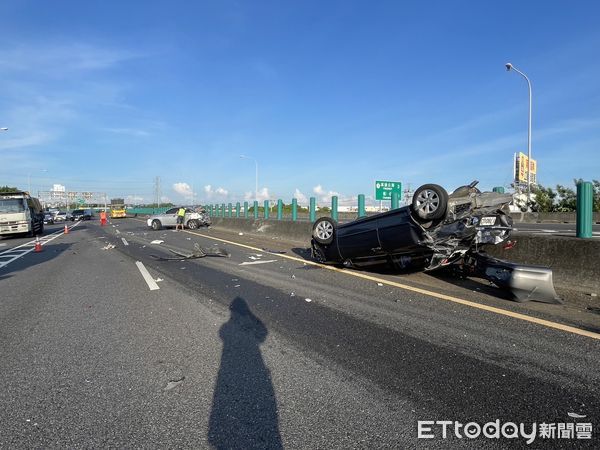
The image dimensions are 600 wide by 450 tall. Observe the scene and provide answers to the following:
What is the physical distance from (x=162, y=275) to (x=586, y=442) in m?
8.27

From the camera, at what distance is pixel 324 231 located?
977 cm

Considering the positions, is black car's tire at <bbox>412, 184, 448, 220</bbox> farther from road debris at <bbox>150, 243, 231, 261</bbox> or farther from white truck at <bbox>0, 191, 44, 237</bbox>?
white truck at <bbox>0, 191, 44, 237</bbox>

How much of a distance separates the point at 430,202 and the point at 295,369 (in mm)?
4351

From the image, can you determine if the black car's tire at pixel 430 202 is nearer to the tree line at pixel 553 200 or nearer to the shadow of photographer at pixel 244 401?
the shadow of photographer at pixel 244 401

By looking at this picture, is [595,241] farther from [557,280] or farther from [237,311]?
[237,311]

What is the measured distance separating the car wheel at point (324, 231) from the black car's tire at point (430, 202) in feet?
9.01

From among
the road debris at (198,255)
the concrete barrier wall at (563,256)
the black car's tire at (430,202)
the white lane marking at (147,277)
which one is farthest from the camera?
the road debris at (198,255)

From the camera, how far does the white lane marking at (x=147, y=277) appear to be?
7707 millimetres

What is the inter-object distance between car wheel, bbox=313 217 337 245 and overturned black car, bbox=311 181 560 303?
5.73 feet

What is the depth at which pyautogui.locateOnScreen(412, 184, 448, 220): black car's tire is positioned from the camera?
22.2ft

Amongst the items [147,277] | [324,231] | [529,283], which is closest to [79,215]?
[147,277]

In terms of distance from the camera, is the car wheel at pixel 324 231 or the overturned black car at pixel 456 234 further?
the car wheel at pixel 324 231

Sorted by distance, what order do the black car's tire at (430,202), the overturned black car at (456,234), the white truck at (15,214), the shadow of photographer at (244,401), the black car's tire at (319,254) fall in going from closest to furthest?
the shadow of photographer at (244,401), the overturned black car at (456,234), the black car's tire at (430,202), the black car's tire at (319,254), the white truck at (15,214)

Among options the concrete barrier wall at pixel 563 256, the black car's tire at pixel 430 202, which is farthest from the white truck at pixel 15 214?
the concrete barrier wall at pixel 563 256
